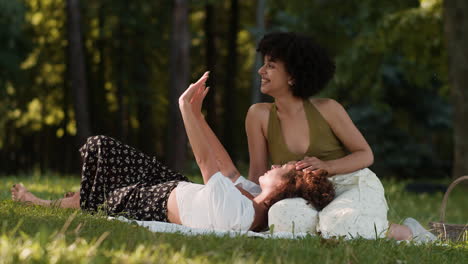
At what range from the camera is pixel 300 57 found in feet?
17.9

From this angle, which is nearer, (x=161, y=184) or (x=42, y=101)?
(x=161, y=184)

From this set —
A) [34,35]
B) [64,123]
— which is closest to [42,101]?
[64,123]

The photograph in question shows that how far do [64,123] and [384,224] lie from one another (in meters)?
19.3

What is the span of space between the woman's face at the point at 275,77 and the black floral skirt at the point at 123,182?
1.06 m

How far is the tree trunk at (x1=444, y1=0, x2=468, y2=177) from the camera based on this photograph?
1297cm

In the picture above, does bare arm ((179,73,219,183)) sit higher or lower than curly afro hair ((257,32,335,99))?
lower

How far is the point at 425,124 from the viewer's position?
19703mm

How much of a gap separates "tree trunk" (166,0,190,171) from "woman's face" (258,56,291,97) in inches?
349

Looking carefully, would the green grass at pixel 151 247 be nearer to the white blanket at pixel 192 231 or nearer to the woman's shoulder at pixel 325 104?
the white blanket at pixel 192 231

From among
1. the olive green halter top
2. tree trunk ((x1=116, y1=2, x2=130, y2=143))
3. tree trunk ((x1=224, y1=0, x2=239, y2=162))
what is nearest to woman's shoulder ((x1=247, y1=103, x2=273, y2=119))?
the olive green halter top

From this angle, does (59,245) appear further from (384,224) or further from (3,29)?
(3,29)

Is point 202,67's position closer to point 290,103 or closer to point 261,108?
point 261,108

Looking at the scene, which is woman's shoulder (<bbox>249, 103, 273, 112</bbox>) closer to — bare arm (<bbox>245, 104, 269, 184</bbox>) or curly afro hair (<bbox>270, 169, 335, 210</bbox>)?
bare arm (<bbox>245, 104, 269, 184</bbox>)

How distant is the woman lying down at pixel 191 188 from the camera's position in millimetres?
5016
